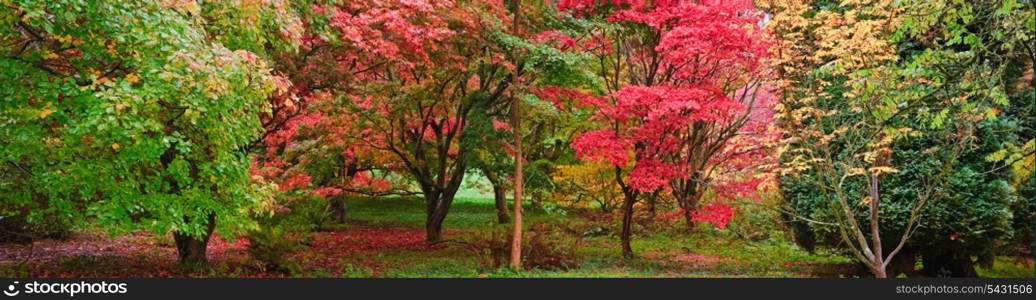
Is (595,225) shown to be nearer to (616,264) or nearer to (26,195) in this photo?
(616,264)

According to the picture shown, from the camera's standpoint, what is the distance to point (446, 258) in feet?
41.8

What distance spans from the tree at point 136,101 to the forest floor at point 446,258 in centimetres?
256

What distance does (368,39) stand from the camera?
1071 cm

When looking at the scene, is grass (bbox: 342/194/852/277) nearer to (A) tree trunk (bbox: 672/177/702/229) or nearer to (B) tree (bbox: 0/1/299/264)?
(A) tree trunk (bbox: 672/177/702/229)

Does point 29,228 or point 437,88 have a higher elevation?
point 437,88

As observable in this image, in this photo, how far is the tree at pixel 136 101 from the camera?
5.84m

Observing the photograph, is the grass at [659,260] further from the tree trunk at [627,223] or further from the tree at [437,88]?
the tree at [437,88]

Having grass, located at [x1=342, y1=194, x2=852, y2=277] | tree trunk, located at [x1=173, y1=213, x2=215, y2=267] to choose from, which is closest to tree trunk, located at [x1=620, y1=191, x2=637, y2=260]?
grass, located at [x1=342, y1=194, x2=852, y2=277]

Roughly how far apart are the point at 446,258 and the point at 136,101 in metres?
7.83

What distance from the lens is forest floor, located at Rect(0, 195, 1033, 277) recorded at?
33.3 feet

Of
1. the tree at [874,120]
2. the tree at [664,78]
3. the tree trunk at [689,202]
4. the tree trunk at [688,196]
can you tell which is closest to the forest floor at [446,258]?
the tree trunk at [689,202]

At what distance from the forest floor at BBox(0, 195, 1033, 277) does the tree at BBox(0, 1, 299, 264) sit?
2.56 metres

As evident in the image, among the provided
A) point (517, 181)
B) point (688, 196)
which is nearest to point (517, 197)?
point (517, 181)

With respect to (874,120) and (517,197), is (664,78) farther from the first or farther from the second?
(874,120)
